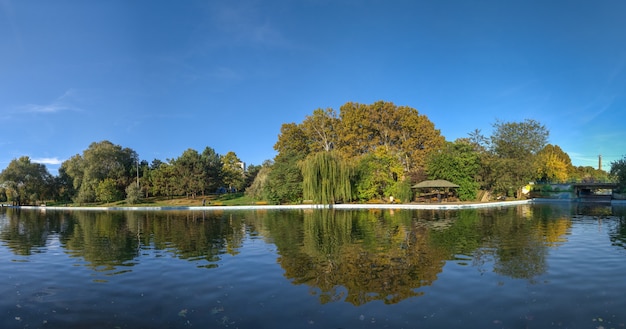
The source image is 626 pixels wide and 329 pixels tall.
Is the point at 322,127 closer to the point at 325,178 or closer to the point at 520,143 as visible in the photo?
the point at 325,178

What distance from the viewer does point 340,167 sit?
121 feet

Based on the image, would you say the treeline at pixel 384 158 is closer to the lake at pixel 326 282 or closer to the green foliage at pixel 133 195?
the green foliage at pixel 133 195

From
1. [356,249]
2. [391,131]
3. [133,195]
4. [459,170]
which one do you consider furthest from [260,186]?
[356,249]

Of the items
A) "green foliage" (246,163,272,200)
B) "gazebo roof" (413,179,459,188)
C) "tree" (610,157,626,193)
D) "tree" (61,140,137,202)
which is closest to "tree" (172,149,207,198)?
"tree" (61,140,137,202)

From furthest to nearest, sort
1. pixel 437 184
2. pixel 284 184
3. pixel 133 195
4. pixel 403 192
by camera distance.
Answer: pixel 133 195 < pixel 284 184 < pixel 403 192 < pixel 437 184

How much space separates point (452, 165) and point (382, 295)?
35.3 metres

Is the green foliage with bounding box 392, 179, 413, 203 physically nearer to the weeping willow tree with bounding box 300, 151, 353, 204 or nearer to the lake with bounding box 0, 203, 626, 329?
the weeping willow tree with bounding box 300, 151, 353, 204

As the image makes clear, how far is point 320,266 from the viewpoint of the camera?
1029cm

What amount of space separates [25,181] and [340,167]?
182 feet

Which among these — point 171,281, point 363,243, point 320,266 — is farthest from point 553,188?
point 171,281

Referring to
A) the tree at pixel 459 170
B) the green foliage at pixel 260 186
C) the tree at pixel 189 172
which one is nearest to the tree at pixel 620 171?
the tree at pixel 459 170

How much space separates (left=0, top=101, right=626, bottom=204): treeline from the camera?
1565 inches

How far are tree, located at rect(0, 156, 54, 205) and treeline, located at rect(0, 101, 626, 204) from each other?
0.14 metres

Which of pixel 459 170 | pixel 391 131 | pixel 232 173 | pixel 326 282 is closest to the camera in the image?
pixel 326 282
